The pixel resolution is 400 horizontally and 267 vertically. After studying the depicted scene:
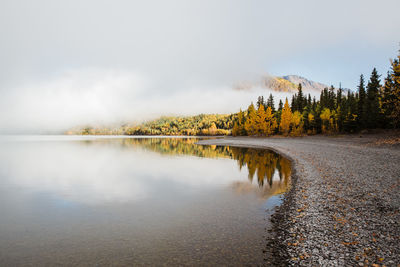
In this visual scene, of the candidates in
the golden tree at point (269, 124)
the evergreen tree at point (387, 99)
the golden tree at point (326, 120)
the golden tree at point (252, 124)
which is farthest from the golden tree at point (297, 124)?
the evergreen tree at point (387, 99)

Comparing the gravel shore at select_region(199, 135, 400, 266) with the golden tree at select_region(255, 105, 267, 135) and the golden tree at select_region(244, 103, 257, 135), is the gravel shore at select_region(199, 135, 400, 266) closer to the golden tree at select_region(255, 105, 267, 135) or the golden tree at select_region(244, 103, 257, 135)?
the golden tree at select_region(255, 105, 267, 135)

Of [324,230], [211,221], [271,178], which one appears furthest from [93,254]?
[271,178]

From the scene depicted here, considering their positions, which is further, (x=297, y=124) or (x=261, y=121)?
(x=261, y=121)

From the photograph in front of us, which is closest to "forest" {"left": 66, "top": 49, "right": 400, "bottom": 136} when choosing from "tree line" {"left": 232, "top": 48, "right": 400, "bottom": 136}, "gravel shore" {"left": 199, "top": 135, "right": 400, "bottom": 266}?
"tree line" {"left": 232, "top": 48, "right": 400, "bottom": 136}

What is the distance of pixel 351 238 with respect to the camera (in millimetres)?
7941

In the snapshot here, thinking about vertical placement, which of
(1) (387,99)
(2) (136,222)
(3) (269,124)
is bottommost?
(2) (136,222)

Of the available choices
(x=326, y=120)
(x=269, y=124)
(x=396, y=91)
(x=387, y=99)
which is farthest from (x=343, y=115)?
(x=396, y=91)

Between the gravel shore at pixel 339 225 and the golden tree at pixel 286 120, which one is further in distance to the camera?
the golden tree at pixel 286 120

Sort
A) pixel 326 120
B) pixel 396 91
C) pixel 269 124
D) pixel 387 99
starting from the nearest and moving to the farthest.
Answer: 1. pixel 396 91
2. pixel 387 99
3. pixel 326 120
4. pixel 269 124

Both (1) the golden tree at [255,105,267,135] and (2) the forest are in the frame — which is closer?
(2) the forest

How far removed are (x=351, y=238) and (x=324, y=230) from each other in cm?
106

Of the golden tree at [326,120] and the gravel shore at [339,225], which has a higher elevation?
the golden tree at [326,120]

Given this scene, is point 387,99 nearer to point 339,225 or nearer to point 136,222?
point 339,225

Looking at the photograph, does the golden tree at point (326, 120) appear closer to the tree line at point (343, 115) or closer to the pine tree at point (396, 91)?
the tree line at point (343, 115)
